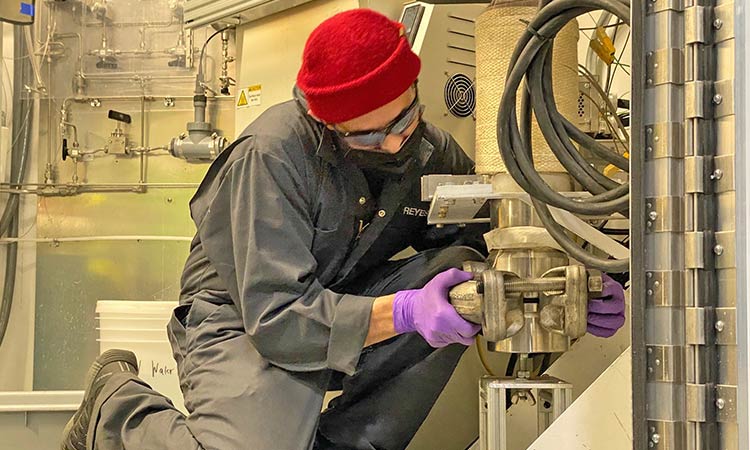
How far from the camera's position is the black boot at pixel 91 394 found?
161 cm

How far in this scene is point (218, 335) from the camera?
1414mm

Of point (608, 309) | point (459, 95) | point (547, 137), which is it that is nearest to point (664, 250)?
point (547, 137)

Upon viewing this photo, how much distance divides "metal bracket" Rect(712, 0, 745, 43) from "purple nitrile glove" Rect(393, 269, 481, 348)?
56cm

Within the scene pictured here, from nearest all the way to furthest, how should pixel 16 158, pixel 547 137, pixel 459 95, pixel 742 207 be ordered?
1. pixel 742 207
2. pixel 547 137
3. pixel 459 95
4. pixel 16 158

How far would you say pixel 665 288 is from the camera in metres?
0.68

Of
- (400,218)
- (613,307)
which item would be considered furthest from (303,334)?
(613,307)

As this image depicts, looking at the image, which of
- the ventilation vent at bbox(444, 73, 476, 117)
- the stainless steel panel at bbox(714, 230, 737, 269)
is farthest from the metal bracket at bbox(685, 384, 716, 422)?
the ventilation vent at bbox(444, 73, 476, 117)

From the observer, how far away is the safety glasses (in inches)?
51.0

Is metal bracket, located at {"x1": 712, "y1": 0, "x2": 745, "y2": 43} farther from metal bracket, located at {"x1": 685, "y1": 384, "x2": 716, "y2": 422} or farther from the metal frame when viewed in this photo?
metal bracket, located at {"x1": 685, "y1": 384, "x2": 716, "y2": 422}

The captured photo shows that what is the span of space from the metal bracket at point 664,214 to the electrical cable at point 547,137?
6.8 inches

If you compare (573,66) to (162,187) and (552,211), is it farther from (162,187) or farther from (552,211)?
(162,187)

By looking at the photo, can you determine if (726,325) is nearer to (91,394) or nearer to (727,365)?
(727,365)

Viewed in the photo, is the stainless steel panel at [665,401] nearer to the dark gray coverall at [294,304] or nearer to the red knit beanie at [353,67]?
the dark gray coverall at [294,304]

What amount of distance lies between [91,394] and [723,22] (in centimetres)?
145
